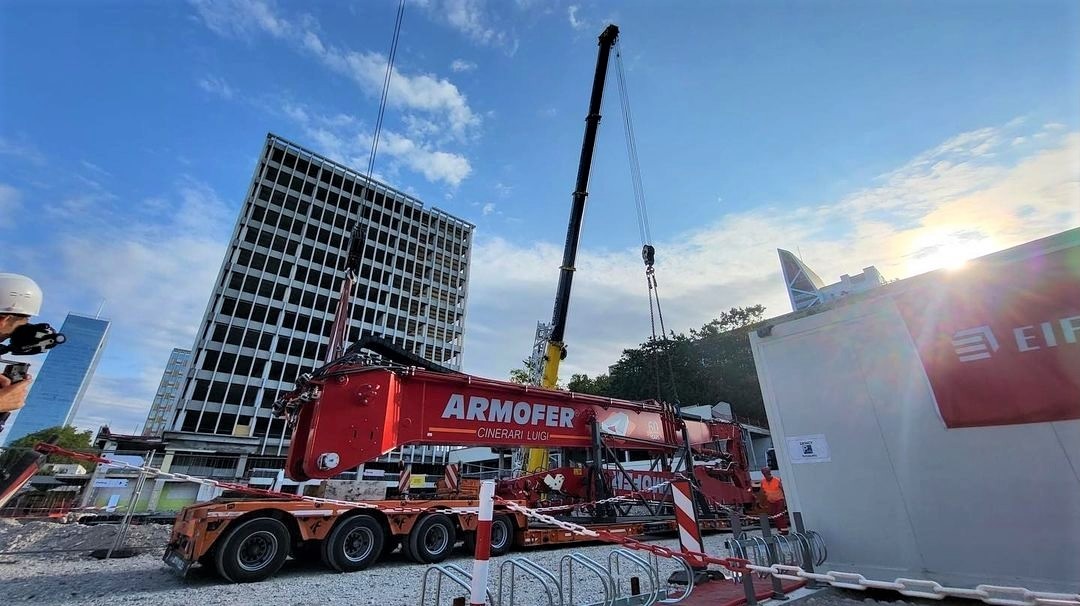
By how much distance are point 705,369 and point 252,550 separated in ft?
146

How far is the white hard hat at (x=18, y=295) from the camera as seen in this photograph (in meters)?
2.49

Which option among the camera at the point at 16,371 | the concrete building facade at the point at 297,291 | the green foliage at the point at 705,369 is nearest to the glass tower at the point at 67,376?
the concrete building facade at the point at 297,291

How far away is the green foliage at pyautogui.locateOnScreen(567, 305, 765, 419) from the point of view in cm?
4291

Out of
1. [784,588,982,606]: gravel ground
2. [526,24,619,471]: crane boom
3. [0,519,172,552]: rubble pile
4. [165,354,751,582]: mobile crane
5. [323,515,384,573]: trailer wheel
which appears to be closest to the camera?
[784,588,982,606]: gravel ground

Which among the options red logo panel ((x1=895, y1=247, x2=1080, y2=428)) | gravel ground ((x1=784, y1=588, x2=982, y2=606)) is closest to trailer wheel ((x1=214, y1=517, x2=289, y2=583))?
gravel ground ((x1=784, y1=588, x2=982, y2=606))

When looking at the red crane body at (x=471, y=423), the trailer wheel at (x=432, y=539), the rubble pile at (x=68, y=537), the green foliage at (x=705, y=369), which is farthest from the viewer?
the green foliage at (x=705, y=369)

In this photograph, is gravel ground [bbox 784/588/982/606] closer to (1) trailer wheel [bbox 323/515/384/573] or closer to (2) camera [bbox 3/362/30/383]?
(1) trailer wheel [bbox 323/515/384/573]

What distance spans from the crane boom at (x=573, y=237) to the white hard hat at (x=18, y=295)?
10938 mm

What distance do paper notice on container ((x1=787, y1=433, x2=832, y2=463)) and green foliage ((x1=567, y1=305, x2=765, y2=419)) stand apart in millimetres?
35294

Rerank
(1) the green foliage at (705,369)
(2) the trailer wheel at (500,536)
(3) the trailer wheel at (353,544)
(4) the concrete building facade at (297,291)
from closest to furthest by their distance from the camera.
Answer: (3) the trailer wheel at (353,544) < (2) the trailer wheel at (500,536) < (4) the concrete building facade at (297,291) < (1) the green foliage at (705,369)

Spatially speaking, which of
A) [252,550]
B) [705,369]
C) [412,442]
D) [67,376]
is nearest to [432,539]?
[412,442]

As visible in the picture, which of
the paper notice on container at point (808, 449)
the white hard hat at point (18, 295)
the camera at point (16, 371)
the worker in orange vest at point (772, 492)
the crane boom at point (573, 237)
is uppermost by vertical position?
the crane boom at point (573, 237)

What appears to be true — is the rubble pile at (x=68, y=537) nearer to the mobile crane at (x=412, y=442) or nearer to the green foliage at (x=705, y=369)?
the mobile crane at (x=412, y=442)

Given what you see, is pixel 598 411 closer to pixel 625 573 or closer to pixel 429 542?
pixel 625 573
